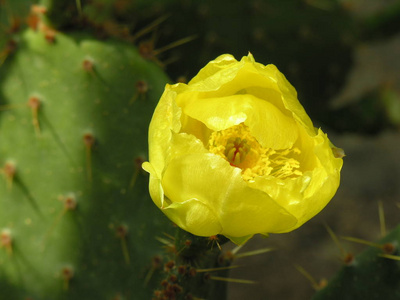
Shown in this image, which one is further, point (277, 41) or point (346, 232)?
point (346, 232)

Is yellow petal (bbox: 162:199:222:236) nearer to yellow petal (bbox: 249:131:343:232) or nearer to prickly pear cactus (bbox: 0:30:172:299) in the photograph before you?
yellow petal (bbox: 249:131:343:232)

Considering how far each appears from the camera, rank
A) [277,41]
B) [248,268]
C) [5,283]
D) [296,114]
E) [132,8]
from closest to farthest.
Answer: [296,114] → [5,283] → [132,8] → [277,41] → [248,268]

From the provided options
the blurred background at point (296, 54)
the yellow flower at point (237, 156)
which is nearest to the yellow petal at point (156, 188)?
the yellow flower at point (237, 156)

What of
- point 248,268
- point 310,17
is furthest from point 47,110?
point 248,268

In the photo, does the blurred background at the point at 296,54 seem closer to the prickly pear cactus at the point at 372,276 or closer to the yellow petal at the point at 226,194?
the prickly pear cactus at the point at 372,276

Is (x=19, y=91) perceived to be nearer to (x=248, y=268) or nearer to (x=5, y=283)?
(x=5, y=283)
